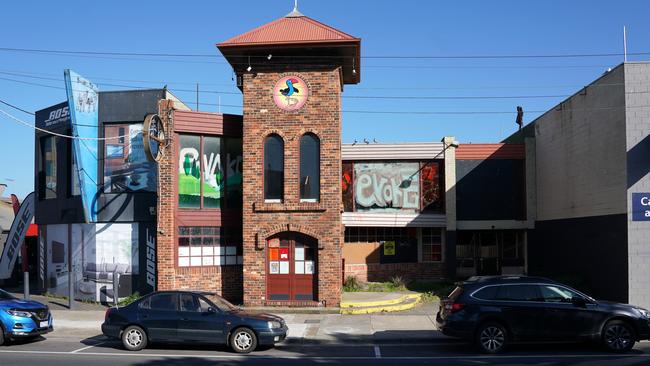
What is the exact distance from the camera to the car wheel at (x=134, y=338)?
1351 cm

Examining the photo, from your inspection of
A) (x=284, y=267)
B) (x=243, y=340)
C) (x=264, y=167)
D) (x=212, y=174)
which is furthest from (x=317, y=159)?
(x=243, y=340)

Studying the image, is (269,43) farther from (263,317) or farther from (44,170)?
(44,170)

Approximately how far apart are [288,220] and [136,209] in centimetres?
534

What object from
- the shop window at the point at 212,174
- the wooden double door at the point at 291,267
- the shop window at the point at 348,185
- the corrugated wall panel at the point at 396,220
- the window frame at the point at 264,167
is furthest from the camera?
the shop window at the point at 348,185

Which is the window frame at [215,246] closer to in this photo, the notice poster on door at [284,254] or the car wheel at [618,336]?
the notice poster on door at [284,254]

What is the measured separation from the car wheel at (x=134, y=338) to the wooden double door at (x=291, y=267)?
6605 millimetres

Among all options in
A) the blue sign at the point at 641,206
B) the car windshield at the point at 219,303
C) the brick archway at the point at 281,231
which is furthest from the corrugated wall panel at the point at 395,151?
the car windshield at the point at 219,303

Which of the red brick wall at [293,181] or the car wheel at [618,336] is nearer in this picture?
the car wheel at [618,336]

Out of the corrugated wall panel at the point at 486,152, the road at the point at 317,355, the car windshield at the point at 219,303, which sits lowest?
the road at the point at 317,355

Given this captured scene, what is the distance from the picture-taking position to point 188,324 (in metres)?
13.4

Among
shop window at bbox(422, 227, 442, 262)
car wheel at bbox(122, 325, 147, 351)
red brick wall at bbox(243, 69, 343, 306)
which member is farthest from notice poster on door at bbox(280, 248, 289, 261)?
shop window at bbox(422, 227, 442, 262)

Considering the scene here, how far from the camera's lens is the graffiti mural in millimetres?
25859

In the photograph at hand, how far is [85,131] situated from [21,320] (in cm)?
866

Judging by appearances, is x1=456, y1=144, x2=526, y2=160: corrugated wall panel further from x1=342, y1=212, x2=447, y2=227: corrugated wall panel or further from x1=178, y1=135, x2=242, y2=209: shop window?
x1=178, y1=135, x2=242, y2=209: shop window
